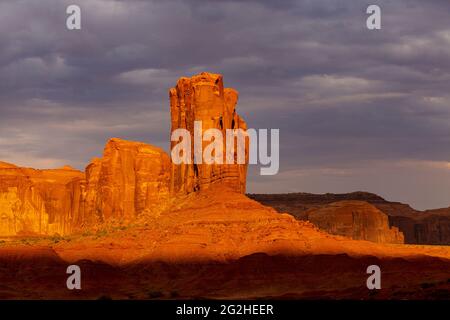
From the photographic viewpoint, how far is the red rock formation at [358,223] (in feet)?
631

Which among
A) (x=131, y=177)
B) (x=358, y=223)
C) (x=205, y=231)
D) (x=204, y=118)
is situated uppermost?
(x=131, y=177)

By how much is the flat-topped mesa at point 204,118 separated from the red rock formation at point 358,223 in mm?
64924

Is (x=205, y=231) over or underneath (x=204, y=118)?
underneath

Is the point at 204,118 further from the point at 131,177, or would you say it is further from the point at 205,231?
the point at 131,177

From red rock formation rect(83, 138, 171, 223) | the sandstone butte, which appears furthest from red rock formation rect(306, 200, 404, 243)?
red rock formation rect(83, 138, 171, 223)

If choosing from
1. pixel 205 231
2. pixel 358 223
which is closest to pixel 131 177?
pixel 358 223

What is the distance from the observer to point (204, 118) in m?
119

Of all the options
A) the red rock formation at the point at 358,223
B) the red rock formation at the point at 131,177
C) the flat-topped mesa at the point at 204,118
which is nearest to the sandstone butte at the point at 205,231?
the flat-topped mesa at the point at 204,118

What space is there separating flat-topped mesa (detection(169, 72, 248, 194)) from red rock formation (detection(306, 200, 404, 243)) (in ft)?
213

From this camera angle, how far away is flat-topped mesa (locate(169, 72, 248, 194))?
115875 mm

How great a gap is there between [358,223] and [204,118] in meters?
84.0

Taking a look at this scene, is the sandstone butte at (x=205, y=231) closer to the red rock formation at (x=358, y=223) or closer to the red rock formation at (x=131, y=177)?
the red rock formation at (x=131, y=177)

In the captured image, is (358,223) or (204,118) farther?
(358,223)
